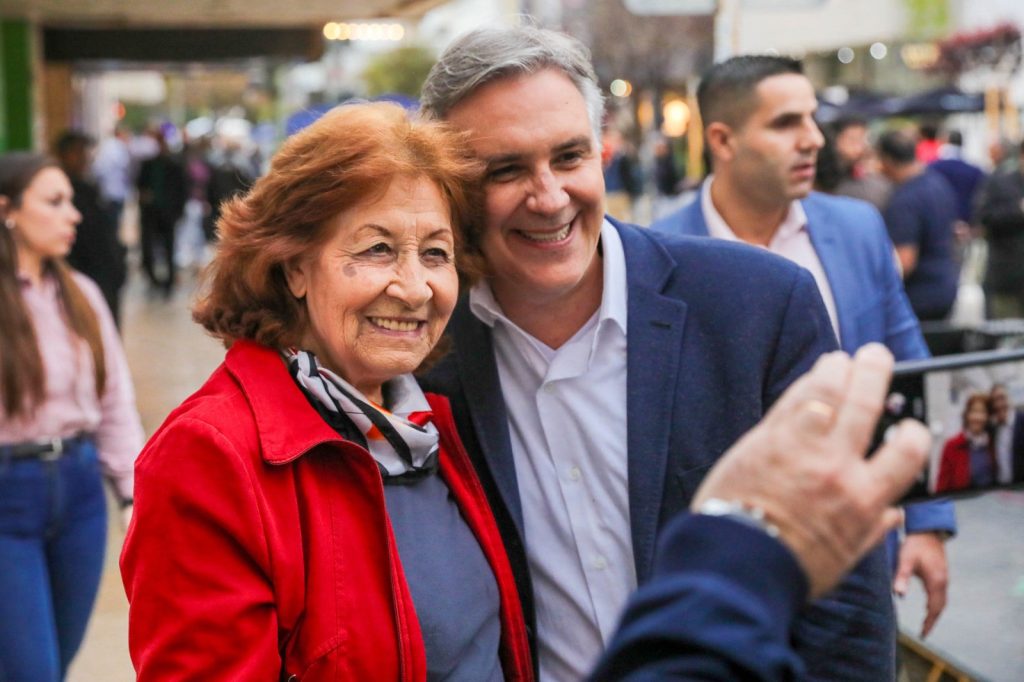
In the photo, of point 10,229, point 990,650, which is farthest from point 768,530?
point 990,650

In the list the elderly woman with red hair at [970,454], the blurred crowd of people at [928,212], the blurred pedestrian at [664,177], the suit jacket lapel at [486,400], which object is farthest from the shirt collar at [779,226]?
the blurred pedestrian at [664,177]

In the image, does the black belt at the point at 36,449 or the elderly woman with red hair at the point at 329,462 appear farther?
the black belt at the point at 36,449

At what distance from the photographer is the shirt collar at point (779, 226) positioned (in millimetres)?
4469

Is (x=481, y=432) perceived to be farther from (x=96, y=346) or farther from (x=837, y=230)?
(x=96, y=346)

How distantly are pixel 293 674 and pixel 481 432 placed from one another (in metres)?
0.66

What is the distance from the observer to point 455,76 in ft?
8.52

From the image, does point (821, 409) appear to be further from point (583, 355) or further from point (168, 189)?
point (168, 189)

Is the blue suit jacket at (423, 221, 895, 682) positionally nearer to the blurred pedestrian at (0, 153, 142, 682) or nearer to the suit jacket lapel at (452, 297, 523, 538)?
the suit jacket lapel at (452, 297, 523, 538)

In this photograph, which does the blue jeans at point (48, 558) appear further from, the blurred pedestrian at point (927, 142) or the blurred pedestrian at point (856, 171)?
the blurred pedestrian at point (927, 142)

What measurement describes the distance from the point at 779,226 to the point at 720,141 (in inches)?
22.5

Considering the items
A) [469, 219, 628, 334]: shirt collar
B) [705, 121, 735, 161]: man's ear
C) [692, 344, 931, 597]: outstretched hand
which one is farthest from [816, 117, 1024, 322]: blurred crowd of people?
[692, 344, 931, 597]: outstretched hand

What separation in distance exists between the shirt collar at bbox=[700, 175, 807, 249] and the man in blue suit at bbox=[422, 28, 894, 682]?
1.82 metres

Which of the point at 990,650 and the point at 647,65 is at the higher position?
the point at 647,65

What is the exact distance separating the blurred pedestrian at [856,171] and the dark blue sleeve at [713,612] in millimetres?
8125
